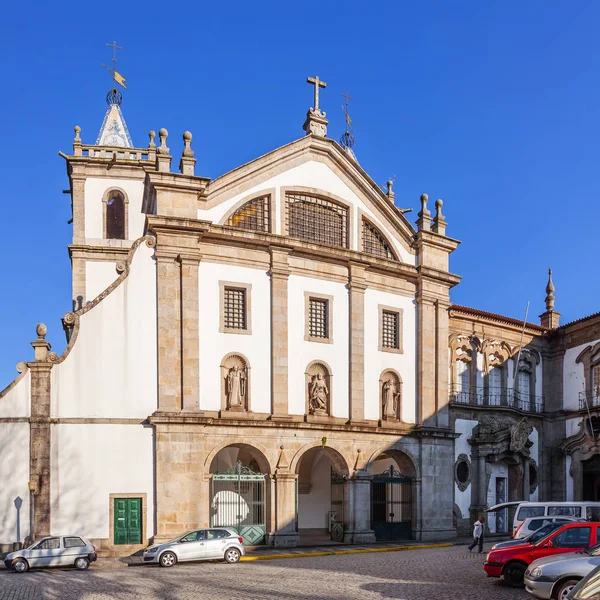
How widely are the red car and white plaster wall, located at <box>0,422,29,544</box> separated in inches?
625

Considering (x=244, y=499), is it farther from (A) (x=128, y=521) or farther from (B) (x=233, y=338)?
(B) (x=233, y=338)

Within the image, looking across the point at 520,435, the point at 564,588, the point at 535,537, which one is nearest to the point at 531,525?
the point at 535,537

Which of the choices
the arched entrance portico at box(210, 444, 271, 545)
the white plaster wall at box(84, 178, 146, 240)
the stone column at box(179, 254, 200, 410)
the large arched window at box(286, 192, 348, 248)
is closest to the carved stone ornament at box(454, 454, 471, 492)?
the arched entrance portico at box(210, 444, 271, 545)

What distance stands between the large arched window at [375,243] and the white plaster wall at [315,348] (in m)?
2.74

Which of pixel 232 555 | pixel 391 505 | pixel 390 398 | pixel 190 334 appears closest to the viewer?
pixel 232 555

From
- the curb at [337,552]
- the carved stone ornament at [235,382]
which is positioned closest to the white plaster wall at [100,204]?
the carved stone ornament at [235,382]

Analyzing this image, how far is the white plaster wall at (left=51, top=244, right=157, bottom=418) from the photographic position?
27.9 metres

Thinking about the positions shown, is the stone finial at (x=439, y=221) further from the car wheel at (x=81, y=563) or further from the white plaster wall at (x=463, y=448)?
the car wheel at (x=81, y=563)

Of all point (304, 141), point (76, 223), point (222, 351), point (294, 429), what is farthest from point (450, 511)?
point (76, 223)

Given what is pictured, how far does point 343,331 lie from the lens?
1320 inches

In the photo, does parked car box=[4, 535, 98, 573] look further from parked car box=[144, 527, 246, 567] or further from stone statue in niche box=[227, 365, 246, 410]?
stone statue in niche box=[227, 365, 246, 410]

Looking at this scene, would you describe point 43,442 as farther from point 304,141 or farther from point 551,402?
point 551,402

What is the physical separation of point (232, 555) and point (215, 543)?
0.74 metres

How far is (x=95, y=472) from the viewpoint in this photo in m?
27.6
